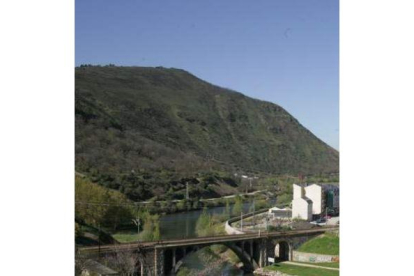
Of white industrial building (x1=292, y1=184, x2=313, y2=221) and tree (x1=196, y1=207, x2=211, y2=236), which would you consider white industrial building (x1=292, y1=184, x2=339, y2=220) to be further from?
tree (x1=196, y1=207, x2=211, y2=236)

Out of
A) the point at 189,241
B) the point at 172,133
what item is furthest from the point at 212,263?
the point at 172,133

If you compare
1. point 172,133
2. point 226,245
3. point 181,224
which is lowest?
point 226,245

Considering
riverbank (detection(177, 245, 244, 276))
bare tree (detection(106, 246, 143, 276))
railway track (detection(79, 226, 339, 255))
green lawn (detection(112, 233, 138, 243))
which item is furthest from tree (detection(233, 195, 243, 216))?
bare tree (detection(106, 246, 143, 276))

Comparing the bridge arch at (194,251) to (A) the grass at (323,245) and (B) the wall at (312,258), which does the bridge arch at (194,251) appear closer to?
(B) the wall at (312,258)

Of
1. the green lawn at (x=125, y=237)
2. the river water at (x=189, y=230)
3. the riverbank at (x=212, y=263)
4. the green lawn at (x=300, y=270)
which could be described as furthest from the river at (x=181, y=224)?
the green lawn at (x=300, y=270)

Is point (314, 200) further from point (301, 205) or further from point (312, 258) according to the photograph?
point (312, 258)
